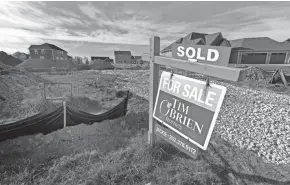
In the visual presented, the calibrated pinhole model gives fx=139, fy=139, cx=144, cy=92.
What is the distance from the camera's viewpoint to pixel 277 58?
28062 millimetres

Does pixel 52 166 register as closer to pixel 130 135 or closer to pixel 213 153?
pixel 130 135

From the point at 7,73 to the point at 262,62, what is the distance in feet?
130

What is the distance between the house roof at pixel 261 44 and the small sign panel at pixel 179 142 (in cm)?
3464

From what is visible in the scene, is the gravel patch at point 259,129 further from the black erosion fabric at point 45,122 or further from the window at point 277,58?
the window at point 277,58

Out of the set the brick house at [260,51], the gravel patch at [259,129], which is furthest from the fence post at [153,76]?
the brick house at [260,51]

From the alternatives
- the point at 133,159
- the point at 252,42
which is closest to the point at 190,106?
the point at 133,159

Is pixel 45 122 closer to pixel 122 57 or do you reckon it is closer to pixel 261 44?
pixel 261 44

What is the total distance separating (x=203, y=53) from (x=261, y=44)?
36462mm

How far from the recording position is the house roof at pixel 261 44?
27788mm

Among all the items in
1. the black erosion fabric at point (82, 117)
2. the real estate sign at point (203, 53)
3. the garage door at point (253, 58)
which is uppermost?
the garage door at point (253, 58)

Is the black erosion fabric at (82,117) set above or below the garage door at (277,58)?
below

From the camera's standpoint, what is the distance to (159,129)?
3119 mm

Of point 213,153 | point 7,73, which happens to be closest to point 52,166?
point 213,153

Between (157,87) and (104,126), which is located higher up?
(157,87)
